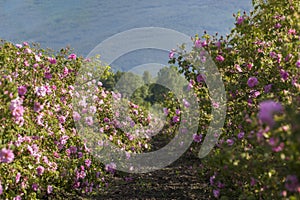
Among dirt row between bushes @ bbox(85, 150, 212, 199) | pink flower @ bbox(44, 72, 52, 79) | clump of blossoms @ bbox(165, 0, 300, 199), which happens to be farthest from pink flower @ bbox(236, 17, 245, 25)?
pink flower @ bbox(44, 72, 52, 79)

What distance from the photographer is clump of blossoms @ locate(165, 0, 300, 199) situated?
2.92 m

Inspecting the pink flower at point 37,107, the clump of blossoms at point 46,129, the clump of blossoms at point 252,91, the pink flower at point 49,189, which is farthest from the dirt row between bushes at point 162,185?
the pink flower at point 37,107

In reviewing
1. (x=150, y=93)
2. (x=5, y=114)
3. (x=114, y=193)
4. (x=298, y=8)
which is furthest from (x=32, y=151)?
(x=150, y=93)

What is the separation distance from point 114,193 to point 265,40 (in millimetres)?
Answer: 2785

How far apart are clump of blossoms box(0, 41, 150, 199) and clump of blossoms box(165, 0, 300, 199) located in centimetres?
135

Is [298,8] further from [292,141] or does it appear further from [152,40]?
[152,40]

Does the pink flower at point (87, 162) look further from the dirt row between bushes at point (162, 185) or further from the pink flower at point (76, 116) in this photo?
the pink flower at point (76, 116)

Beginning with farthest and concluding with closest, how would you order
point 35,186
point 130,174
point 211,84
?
point 130,174 < point 211,84 < point 35,186

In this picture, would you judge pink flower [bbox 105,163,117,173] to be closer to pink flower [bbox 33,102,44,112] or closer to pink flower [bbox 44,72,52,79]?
pink flower [bbox 44,72,52,79]

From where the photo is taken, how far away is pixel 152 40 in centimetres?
834

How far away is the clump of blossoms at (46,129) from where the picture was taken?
12.5ft

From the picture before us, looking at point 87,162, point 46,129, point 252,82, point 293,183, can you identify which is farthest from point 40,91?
point 293,183

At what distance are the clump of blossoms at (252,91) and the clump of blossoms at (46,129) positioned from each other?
1.35 metres

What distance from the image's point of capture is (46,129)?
4941 mm
